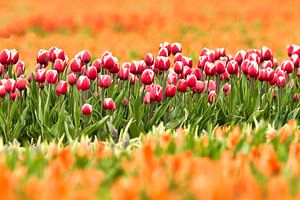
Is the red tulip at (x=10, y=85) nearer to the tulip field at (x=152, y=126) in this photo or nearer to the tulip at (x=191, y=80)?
the tulip field at (x=152, y=126)

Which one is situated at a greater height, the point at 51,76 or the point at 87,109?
the point at 51,76

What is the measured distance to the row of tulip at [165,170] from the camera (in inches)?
144

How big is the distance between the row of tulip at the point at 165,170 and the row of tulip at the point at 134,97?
2.92 feet

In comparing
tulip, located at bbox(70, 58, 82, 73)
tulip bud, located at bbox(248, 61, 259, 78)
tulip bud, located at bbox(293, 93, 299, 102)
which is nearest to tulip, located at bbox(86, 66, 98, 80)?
tulip, located at bbox(70, 58, 82, 73)

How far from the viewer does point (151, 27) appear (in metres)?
16.8

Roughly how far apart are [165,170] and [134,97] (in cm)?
294

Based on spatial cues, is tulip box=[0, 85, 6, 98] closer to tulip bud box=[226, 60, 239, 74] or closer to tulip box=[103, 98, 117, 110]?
tulip box=[103, 98, 117, 110]

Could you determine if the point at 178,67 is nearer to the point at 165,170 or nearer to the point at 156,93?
the point at 156,93

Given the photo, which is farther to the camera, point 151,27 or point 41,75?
point 151,27

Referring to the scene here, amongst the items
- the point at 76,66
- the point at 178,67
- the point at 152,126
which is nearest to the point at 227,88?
the point at 178,67

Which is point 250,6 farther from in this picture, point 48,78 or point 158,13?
point 48,78

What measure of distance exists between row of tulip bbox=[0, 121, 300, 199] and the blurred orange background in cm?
784

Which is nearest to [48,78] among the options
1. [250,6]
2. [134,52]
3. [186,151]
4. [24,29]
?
[186,151]

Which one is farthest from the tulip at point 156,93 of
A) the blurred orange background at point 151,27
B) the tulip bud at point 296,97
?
the blurred orange background at point 151,27
